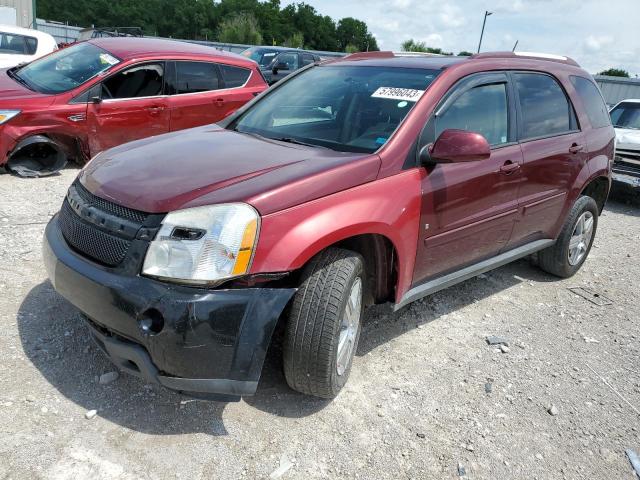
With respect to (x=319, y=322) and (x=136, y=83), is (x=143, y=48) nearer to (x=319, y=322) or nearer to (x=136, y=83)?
(x=136, y=83)

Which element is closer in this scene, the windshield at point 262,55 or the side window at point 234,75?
the side window at point 234,75

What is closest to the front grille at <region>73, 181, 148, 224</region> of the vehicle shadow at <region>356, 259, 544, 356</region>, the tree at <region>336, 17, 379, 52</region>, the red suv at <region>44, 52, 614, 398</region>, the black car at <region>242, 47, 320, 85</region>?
the red suv at <region>44, 52, 614, 398</region>

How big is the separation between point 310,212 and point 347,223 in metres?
0.21

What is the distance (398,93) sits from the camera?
3.24 metres

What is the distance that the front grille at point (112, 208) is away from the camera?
2.35 meters

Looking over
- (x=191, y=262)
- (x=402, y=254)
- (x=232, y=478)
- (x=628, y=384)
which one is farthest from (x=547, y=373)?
(x=191, y=262)

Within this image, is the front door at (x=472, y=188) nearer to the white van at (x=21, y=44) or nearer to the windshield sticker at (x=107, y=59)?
the windshield sticker at (x=107, y=59)

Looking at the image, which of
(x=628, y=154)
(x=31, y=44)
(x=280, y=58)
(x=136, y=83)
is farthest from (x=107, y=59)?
(x=280, y=58)

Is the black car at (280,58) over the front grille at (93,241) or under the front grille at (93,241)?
over

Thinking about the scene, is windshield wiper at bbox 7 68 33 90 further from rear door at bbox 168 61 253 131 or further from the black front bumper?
the black front bumper

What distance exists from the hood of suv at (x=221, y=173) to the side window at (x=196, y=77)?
4142 millimetres

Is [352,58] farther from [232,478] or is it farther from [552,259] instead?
[232,478]

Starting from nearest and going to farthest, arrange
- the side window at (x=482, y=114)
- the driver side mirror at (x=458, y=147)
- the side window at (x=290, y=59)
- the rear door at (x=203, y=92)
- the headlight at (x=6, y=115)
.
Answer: the driver side mirror at (x=458, y=147) < the side window at (x=482, y=114) < the headlight at (x=6, y=115) < the rear door at (x=203, y=92) < the side window at (x=290, y=59)

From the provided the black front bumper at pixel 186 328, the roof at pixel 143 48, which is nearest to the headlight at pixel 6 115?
the roof at pixel 143 48
